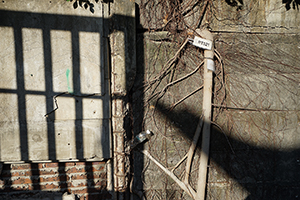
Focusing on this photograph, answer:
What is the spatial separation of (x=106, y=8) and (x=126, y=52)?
0.58 metres

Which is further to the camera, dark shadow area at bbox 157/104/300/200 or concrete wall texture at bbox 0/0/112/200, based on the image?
dark shadow area at bbox 157/104/300/200

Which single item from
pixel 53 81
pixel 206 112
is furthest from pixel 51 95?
pixel 206 112

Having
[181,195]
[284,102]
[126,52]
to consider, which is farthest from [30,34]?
[284,102]

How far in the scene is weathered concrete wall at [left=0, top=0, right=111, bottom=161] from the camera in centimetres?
228

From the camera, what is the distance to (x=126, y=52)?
238 centimetres

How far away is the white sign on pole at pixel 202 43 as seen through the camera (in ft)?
8.23

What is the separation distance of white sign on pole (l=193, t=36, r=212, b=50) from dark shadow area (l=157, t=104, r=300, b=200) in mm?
865

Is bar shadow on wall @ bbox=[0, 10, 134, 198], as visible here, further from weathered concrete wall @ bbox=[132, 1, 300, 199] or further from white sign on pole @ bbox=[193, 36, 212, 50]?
white sign on pole @ bbox=[193, 36, 212, 50]

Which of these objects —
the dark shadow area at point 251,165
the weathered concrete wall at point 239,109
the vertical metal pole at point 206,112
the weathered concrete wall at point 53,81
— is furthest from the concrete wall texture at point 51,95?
the vertical metal pole at point 206,112

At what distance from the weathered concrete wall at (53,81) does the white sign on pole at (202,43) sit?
1.13 metres

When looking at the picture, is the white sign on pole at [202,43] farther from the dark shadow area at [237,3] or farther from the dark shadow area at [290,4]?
the dark shadow area at [290,4]

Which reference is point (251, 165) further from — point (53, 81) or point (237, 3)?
point (53, 81)

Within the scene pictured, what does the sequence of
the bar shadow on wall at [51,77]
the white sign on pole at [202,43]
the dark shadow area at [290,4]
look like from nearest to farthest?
the bar shadow on wall at [51,77] → the white sign on pole at [202,43] → the dark shadow area at [290,4]

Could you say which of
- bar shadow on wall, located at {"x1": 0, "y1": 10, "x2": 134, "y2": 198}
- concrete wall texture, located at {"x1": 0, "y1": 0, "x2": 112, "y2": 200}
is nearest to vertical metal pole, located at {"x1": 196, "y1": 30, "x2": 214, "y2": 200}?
bar shadow on wall, located at {"x1": 0, "y1": 10, "x2": 134, "y2": 198}
